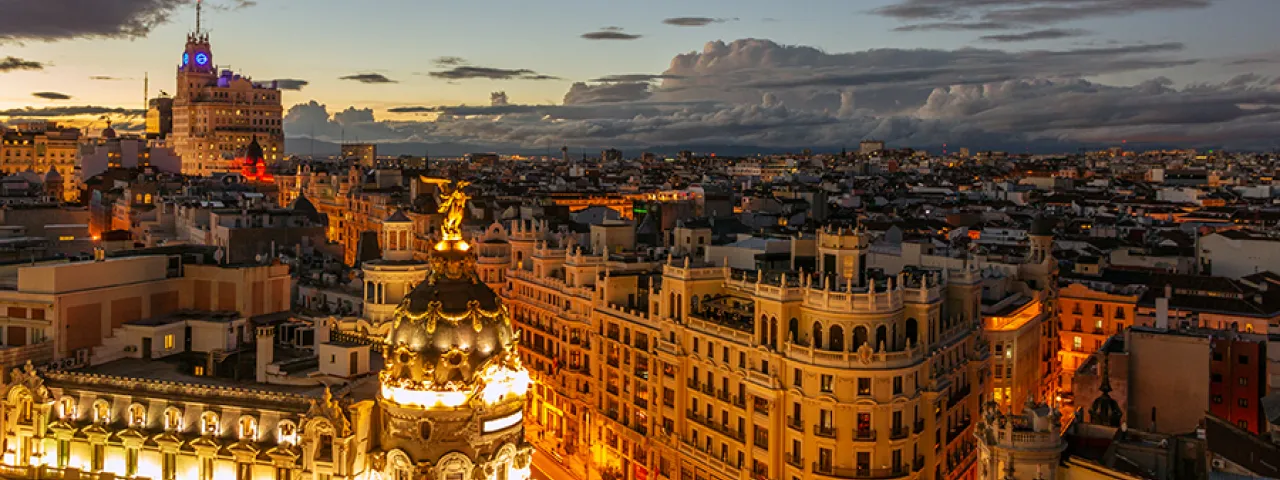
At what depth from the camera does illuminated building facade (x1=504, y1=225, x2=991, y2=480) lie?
181 ft

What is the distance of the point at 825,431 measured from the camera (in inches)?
2183

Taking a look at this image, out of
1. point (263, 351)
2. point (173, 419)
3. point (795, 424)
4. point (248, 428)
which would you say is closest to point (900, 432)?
point (795, 424)

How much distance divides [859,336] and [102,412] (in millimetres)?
35580

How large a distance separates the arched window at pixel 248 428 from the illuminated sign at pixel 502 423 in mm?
14455

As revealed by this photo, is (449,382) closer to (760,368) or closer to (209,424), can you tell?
(209,424)

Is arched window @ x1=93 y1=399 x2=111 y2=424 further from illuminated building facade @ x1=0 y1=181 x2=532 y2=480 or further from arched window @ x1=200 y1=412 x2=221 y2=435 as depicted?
arched window @ x1=200 y1=412 x2=221 y2=435

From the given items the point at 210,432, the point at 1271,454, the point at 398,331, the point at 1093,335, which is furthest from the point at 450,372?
the point at 1093,335

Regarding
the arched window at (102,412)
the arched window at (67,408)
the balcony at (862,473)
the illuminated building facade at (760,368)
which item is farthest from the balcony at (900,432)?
the arched window at (67,408)

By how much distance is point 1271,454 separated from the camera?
43438mm

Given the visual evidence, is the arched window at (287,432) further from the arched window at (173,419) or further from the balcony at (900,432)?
the balcony at (900,432)

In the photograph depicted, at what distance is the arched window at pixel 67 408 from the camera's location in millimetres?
46656

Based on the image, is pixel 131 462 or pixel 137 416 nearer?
pixel 131 462

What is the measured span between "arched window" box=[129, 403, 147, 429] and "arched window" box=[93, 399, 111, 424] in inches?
47.2

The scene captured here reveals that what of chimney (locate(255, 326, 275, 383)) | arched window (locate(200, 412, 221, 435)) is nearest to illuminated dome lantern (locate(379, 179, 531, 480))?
arched window (locate(200, 412, 221, 435))
